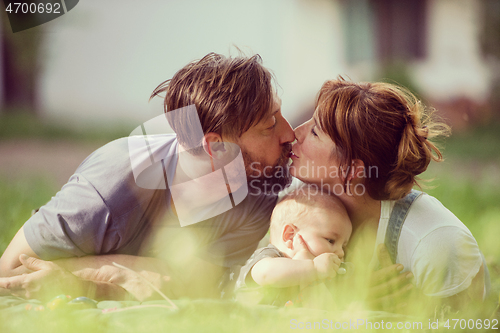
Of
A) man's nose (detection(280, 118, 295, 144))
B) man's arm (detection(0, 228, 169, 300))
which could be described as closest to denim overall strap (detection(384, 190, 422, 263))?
man's nose (detection(280, 118, 295, 144))

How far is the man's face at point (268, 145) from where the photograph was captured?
1267 millimetres

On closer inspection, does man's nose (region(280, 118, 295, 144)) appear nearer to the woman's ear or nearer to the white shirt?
the woman's ear

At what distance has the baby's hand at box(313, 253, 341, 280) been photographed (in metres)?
1.12

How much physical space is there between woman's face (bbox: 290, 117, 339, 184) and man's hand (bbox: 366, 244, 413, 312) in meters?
0.31

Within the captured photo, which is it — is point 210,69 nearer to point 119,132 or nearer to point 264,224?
point 119,132

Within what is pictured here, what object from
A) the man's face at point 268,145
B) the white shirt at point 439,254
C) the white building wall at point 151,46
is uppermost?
the white building wall at point 151,46

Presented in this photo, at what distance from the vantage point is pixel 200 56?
1.32 meters

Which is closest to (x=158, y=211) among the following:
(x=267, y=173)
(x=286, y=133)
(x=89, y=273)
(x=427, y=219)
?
(x=89, y=273)

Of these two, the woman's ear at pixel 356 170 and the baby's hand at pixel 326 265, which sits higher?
the woman's ear at pixel 356 170

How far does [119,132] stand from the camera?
1.42m

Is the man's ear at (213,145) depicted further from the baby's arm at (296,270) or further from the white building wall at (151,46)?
the baby's arm at (296,270)

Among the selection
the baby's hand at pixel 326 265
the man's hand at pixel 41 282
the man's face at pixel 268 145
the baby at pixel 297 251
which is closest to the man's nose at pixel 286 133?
the man's face at pixel 268 145

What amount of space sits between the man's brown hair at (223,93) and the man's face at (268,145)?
2cm

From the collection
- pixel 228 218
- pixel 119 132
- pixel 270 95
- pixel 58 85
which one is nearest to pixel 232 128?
pixel 270 95
